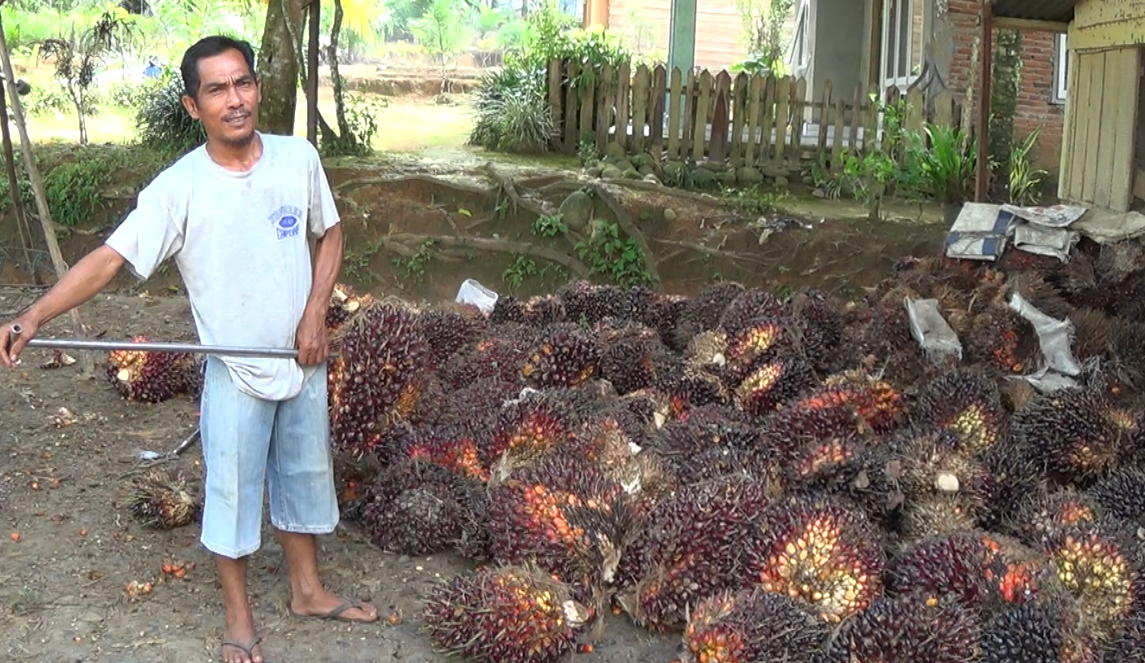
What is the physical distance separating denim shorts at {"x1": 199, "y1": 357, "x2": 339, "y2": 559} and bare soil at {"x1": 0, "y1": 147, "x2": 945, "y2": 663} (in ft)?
1.04

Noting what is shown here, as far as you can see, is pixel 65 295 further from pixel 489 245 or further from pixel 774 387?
pixel 489 245

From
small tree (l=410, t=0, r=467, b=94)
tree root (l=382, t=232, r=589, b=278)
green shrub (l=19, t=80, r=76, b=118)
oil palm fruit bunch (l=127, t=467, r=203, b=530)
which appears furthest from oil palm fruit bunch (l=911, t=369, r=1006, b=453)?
small tree (l=410, t=0, r=467, b=94)

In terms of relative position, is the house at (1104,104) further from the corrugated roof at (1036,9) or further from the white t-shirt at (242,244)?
the white t-shirt at (242,244)

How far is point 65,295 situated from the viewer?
2.69m

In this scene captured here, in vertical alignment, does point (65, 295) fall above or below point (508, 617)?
above

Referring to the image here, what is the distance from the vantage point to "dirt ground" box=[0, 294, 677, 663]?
303 cm

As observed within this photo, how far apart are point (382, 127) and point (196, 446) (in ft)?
32.3

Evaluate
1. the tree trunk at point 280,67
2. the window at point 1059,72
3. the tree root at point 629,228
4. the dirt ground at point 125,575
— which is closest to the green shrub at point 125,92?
the tree trunk at point 280,67

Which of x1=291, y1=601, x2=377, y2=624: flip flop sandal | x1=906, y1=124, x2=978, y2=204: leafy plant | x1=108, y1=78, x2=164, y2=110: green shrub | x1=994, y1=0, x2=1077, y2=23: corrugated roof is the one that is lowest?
x1=291, y1=601, x2=377, y2=624: flip flop sandal

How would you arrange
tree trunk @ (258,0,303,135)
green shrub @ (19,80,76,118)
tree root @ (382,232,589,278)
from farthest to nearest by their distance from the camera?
green shrub @ (19,80,76,118)
tree trunk @ (258,0,303,135)
tree root @ (382,232,589,278)

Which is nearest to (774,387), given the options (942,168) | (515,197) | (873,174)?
(515,197)

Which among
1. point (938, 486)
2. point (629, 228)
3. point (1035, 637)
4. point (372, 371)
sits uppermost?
point (629, 228)

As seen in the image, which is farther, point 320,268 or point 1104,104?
point 1104,104

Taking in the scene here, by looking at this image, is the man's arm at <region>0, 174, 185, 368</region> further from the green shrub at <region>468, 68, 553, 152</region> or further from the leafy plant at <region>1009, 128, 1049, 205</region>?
the green shrub at <region>468, 68, 553, 152</region>
